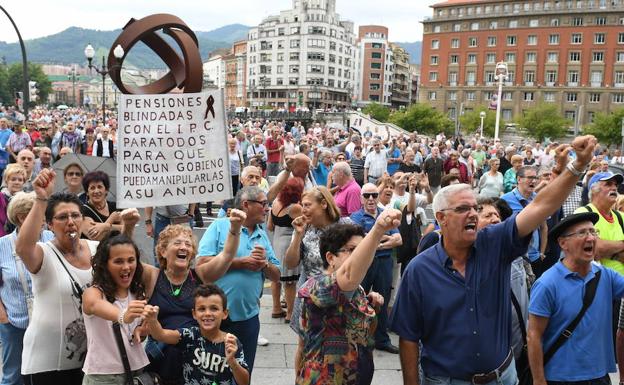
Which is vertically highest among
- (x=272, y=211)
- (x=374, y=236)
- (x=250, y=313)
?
(x=374, y=236)

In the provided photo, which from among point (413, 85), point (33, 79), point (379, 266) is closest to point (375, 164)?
point (379, 266)

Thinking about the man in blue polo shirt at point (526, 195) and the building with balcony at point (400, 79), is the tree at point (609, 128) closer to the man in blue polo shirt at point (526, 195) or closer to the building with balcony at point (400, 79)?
the man in blue polo shirt at point (526, 195)

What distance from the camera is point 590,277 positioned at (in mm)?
3621

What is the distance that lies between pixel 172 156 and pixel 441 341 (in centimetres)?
258

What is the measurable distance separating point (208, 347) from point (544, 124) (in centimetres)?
7314

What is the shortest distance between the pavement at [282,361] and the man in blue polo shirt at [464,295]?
215 cm

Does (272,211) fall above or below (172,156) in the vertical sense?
below

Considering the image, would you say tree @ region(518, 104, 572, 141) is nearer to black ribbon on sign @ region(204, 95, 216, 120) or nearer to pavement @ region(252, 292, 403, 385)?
pavement @ region(252, 292, 403, 385)

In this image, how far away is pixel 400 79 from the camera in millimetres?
146750

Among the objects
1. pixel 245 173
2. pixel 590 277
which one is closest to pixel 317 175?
pixel 245 173

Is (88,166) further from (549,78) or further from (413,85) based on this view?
(413,85)

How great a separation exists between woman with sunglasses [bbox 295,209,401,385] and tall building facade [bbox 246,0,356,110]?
388 feet

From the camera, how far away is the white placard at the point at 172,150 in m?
4.51

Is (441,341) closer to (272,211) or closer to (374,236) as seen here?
(374,236)
